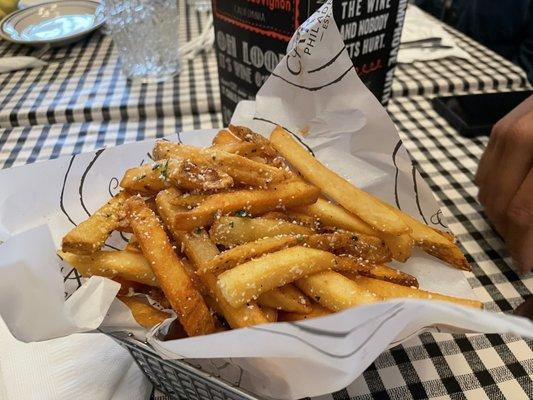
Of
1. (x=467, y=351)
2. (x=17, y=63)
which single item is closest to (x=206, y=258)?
(x=467, y=351)

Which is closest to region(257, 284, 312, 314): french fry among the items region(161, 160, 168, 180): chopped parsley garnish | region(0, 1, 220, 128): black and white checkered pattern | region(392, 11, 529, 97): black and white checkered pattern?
region(161, 160, 168, 180): chopped parsley garnish

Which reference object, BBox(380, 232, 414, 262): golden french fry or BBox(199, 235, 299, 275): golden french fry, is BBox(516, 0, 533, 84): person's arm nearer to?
BBox(380, 232, 414, 262): golden french fry

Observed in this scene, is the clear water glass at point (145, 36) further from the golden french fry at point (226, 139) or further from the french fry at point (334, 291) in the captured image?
the french fry at point (334, 291)

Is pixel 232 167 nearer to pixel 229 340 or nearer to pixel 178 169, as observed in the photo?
pixel 178 169

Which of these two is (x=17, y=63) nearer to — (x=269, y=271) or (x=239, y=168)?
(x=239, y=168)

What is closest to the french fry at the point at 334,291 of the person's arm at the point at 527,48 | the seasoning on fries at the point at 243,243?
the seasoning on fries at the point at 243,243
